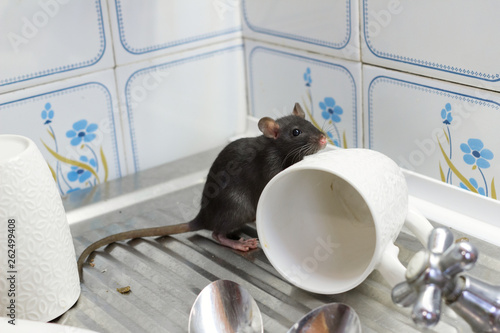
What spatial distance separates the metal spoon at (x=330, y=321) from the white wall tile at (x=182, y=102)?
0.53 metres

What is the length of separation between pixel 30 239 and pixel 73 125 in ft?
1.13

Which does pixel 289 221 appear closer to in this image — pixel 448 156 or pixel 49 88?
pixel 448 156

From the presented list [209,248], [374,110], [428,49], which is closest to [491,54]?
[428,49]

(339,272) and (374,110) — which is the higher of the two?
(374,110)

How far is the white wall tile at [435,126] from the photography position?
919 mm

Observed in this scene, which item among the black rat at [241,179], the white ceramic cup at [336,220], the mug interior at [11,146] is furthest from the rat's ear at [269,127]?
the mug interior at [11,146]

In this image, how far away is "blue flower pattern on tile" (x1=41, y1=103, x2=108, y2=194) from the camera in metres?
1.08

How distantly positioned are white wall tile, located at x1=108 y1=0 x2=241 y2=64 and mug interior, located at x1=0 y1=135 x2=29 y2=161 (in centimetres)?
32

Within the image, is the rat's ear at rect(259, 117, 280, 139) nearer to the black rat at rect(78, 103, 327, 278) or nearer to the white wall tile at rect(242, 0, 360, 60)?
the black rat at rect(78, 103, 327, 278)


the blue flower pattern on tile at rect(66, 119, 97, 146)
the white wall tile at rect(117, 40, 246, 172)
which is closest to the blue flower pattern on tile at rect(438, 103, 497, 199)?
the white wall tile at rect(117, 40, 246, 172)

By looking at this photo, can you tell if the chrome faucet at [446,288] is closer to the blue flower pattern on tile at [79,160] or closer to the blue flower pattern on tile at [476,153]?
the blue flower pattern on tile at [476,153]

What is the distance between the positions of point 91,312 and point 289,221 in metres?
0.27

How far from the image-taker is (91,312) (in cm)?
85

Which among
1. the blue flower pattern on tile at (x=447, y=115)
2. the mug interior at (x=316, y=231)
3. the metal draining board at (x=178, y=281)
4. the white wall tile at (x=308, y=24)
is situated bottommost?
the metal draining board at (x=178, y=281)
